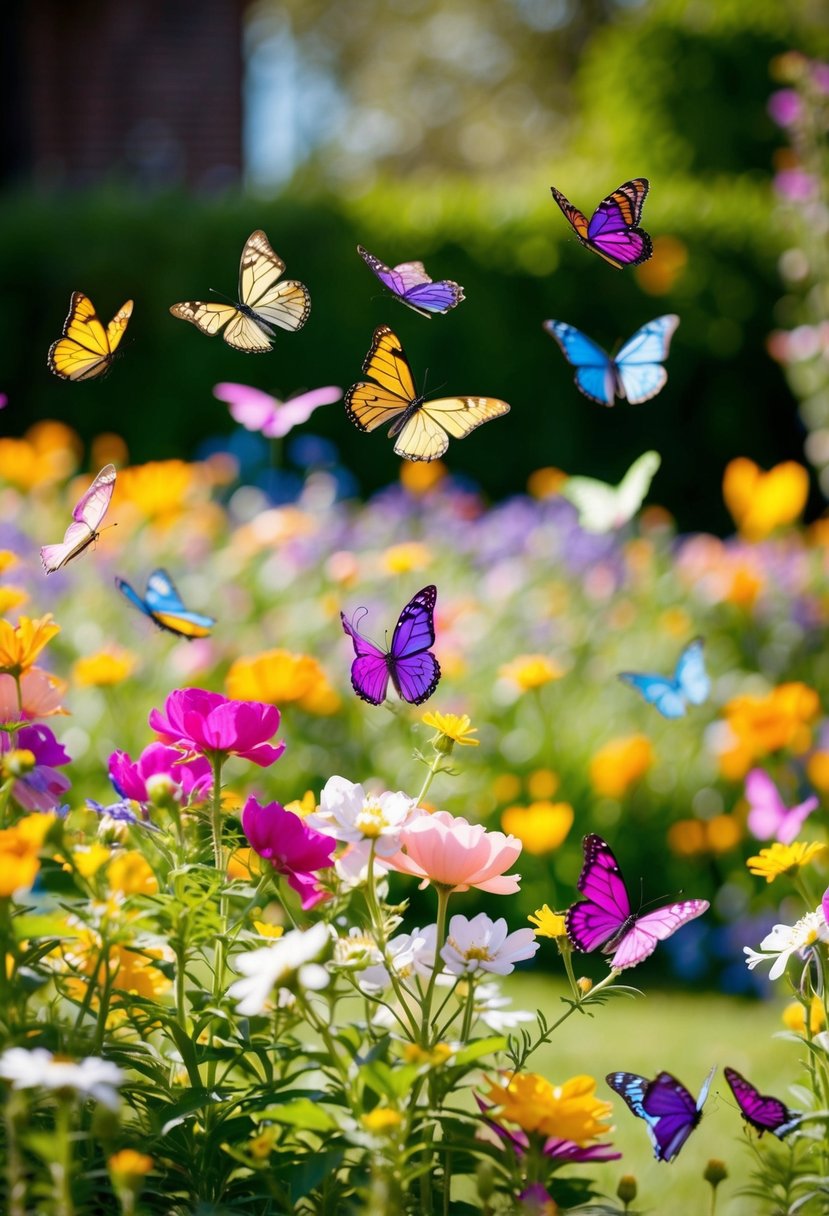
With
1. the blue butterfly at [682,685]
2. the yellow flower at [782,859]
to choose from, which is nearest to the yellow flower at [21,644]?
the yellow flower at [782,859]

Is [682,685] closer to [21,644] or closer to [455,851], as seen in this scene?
[455,851]

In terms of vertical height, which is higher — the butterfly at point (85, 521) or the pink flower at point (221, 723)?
the butterfly at point (85, 521)

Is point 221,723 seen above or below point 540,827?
above

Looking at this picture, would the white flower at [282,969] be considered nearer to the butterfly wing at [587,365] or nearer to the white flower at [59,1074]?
the white flower at [59,1074]

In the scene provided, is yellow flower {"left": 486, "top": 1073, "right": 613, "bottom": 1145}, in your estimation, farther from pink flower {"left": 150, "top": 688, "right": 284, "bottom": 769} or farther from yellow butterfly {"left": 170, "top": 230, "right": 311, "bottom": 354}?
yellow butterfly {"left": 170, "top": 230, "right": 311, "bottom": 354}

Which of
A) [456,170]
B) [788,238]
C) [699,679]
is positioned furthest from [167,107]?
[456,170]

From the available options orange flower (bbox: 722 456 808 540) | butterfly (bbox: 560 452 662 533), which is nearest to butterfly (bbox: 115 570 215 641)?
butterfly (bbox: 560 452 662 533)

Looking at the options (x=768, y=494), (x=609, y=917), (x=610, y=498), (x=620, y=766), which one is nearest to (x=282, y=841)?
(x=609, y=917)
